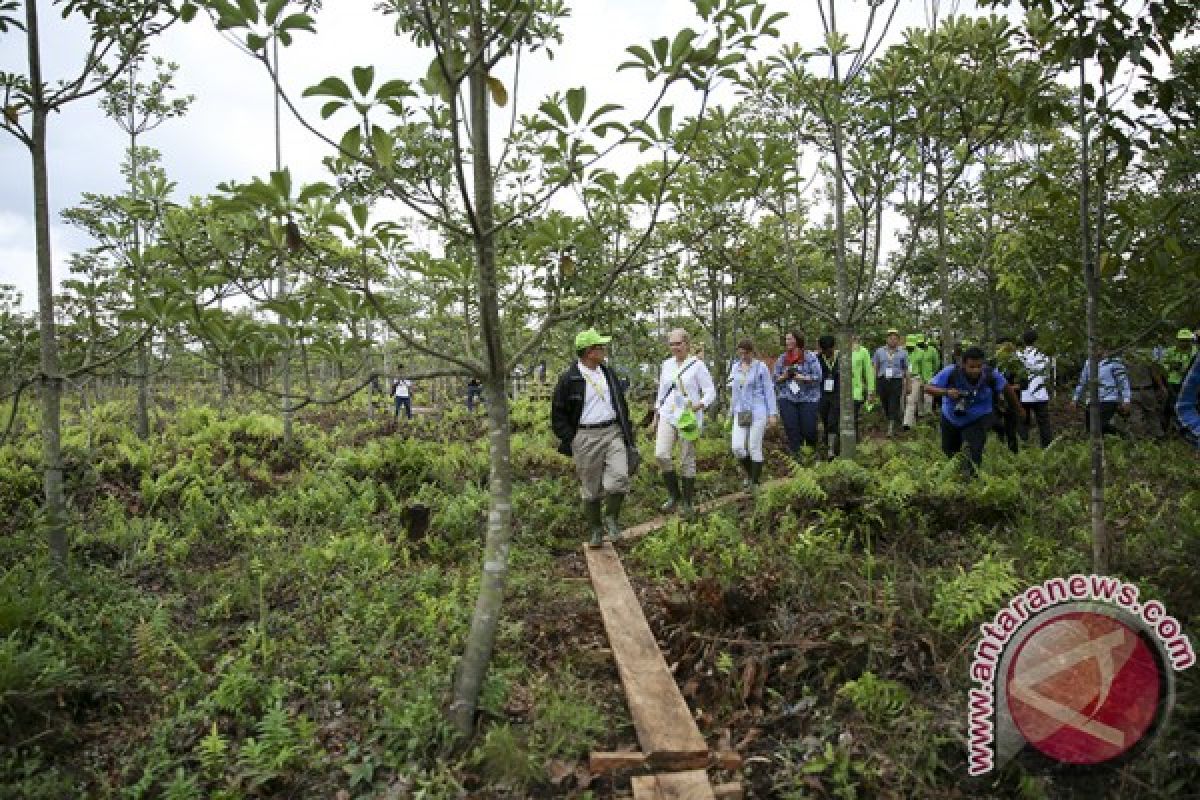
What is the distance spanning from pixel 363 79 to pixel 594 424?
14.0ft

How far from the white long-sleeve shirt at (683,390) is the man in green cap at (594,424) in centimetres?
91

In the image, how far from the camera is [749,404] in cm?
817

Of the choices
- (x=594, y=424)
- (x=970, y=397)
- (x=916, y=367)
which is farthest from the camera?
(x=916, y=367)

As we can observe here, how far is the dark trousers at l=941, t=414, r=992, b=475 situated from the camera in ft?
25.2

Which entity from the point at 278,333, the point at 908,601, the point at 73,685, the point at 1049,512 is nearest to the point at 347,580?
the point at 73,685

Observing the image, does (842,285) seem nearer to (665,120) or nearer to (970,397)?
(970,397)

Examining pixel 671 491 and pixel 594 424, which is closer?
pixel 594 424

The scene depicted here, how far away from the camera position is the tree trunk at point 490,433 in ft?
11.1

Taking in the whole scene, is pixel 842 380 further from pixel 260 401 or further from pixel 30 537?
pixel 260 401

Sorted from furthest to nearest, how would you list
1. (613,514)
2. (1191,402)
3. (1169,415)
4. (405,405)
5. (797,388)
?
(405,405)
(1169,415)
(797,388)
(613,514)
(1191,402)

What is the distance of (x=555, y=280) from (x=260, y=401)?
2356cm

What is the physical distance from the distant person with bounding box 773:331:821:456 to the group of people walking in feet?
0.05

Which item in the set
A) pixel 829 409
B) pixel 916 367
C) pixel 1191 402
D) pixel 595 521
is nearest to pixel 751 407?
pixel 595 521

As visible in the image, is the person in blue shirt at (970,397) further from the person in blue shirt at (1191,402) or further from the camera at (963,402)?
the person in blue shirt at (1191,402)
